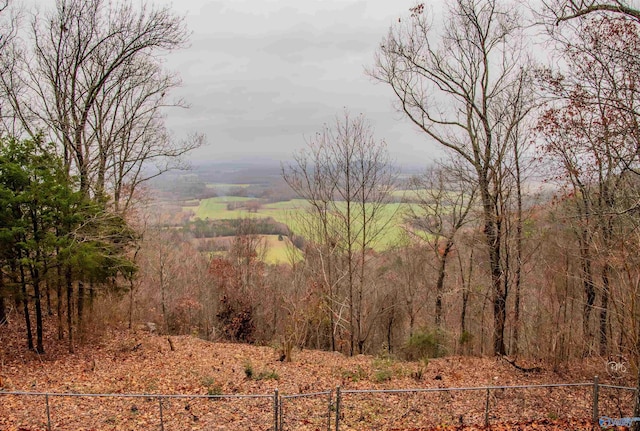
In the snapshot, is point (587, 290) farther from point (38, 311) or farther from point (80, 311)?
point (38, 311)

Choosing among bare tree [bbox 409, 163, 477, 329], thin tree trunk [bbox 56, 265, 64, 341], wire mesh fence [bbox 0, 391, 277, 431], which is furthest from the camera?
bare tree [bbox 409, 163, 477, 329]

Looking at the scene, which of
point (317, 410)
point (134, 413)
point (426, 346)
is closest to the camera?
point (134, 413)

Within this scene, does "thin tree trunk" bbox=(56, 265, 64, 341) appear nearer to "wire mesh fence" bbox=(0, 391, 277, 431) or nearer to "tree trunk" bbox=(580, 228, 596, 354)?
"wire mesh fence" bbox=(0, 391, 277, 431)

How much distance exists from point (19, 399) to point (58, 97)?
1093 centimetres

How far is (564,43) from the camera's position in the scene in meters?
7.25

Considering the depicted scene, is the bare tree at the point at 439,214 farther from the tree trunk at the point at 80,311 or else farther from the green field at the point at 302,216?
the tree trunk at the point at 80,311

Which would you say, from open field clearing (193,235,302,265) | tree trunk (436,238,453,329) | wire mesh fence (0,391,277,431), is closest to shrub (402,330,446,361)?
tree trunk (436,238,453,329)

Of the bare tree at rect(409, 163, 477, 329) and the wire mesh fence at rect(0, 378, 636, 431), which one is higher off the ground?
the bare tree at rect(409, 163, 477, 329)

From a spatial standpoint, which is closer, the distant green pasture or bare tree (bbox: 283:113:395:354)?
bare tree (bbox: 283:113:395:354)

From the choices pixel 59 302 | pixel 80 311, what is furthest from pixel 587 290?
pixel 59 302

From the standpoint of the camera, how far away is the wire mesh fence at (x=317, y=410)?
8156 mm

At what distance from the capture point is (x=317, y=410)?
9.01 metres

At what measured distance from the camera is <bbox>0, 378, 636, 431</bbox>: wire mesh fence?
816 centimetres

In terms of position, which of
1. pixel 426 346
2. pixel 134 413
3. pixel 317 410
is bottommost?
pixel 426 346
